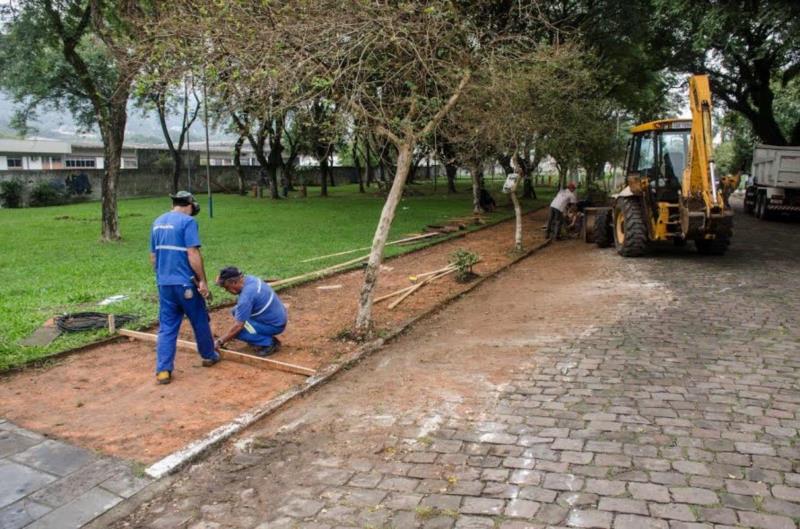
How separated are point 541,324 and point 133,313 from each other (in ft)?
16.8

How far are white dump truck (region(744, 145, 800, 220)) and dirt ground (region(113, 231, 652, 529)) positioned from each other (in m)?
16.4

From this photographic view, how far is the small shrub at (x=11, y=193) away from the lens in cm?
2791

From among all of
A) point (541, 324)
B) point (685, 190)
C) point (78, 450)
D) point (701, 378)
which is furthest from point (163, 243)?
point (685, 190)

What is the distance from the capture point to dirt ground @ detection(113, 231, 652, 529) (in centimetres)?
365

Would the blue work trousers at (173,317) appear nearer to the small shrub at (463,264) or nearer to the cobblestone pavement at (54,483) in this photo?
the cobblestone pavement at (54,483)

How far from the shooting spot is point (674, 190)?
12.1 meters

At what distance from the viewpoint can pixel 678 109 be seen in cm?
3328

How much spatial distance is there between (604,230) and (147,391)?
1140 cm

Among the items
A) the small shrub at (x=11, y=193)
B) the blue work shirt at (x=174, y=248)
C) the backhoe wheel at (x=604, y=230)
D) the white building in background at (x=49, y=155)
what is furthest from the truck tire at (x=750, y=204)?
the white building in background at (x=49, y=155)

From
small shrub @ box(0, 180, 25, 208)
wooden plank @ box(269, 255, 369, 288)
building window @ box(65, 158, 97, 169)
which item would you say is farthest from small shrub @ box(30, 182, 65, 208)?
wooden plank @ box(269, 255, 369, 288)

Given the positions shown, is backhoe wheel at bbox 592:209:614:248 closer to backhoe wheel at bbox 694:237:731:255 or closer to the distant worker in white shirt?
the distant worker in white shirt

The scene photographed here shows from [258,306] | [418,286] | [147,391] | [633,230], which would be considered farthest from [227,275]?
[633,230]

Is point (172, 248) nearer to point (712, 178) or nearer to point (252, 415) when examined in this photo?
point (252, 415)

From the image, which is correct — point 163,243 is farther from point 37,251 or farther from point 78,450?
point 37,251
